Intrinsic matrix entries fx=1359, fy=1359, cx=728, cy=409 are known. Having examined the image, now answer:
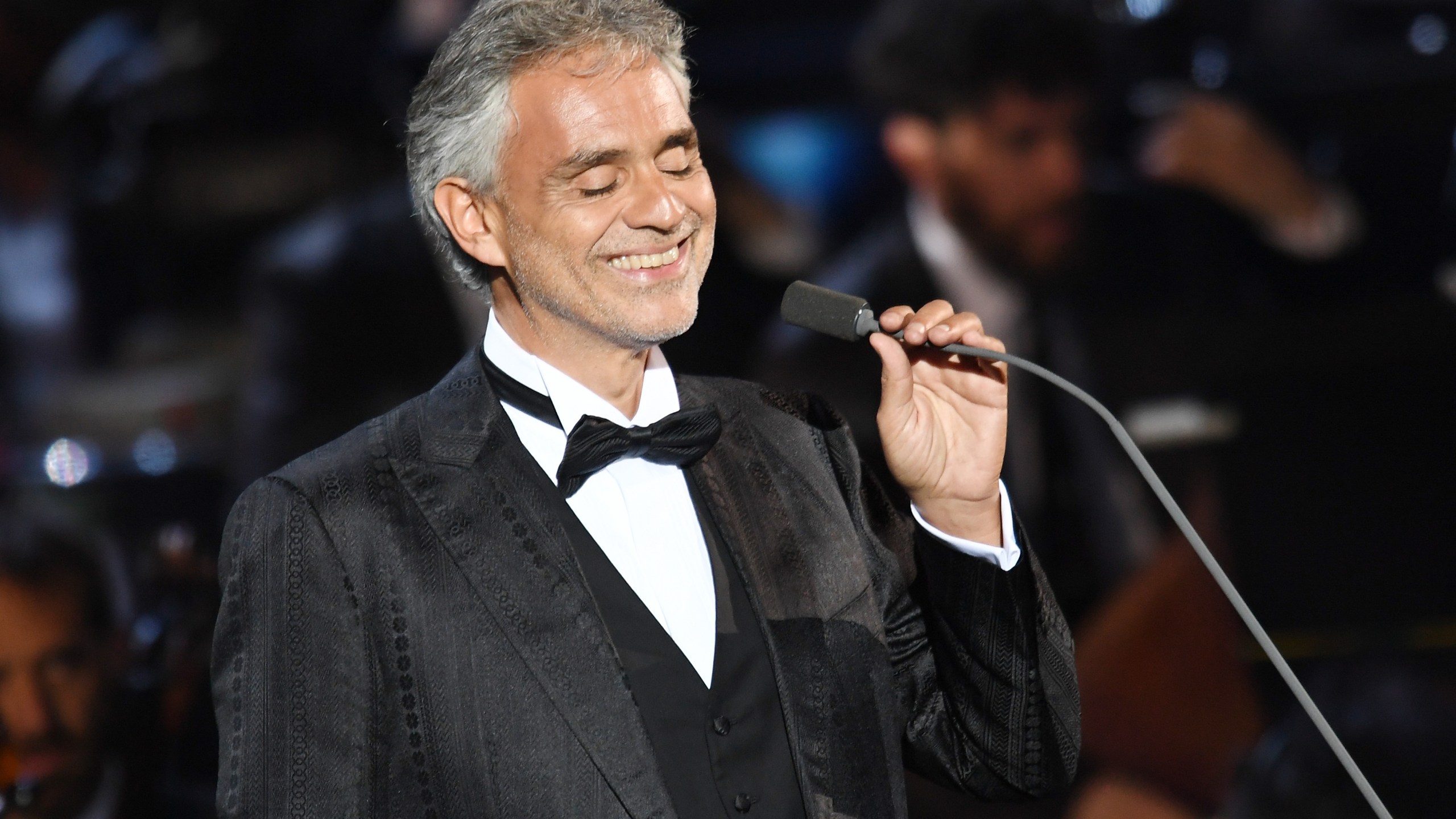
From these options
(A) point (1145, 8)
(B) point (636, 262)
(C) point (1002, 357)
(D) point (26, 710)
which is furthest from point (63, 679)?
(A) point (1145, 8)

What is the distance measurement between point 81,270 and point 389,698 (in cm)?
181

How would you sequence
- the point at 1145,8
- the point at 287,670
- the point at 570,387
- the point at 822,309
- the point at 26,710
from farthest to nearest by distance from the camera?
1. the point at 1145,8
2. the point at 26,710
3. the point at 570,387
4. the point at 822,309
5. the point at 287,670

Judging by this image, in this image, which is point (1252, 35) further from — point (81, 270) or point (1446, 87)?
point (81, 270)

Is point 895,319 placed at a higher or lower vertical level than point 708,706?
higher

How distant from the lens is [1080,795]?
10.3ft

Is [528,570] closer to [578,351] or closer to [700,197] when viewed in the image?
[578,351]

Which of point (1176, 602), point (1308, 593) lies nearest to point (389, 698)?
point (1176, 602)

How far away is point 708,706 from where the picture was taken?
4.38 ft

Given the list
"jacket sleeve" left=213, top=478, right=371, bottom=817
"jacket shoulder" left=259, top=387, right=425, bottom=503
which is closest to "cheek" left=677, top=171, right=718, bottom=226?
"jacket shoulder" left=259, top=387, right=425, bottom=503

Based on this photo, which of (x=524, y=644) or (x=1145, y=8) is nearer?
(x=524, y=644)

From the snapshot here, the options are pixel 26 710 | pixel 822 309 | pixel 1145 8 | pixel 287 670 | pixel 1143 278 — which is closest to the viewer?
pixel 287 670

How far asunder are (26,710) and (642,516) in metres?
1.51

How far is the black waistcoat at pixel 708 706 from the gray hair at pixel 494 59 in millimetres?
361

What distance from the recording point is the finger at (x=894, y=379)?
54.2 inches
